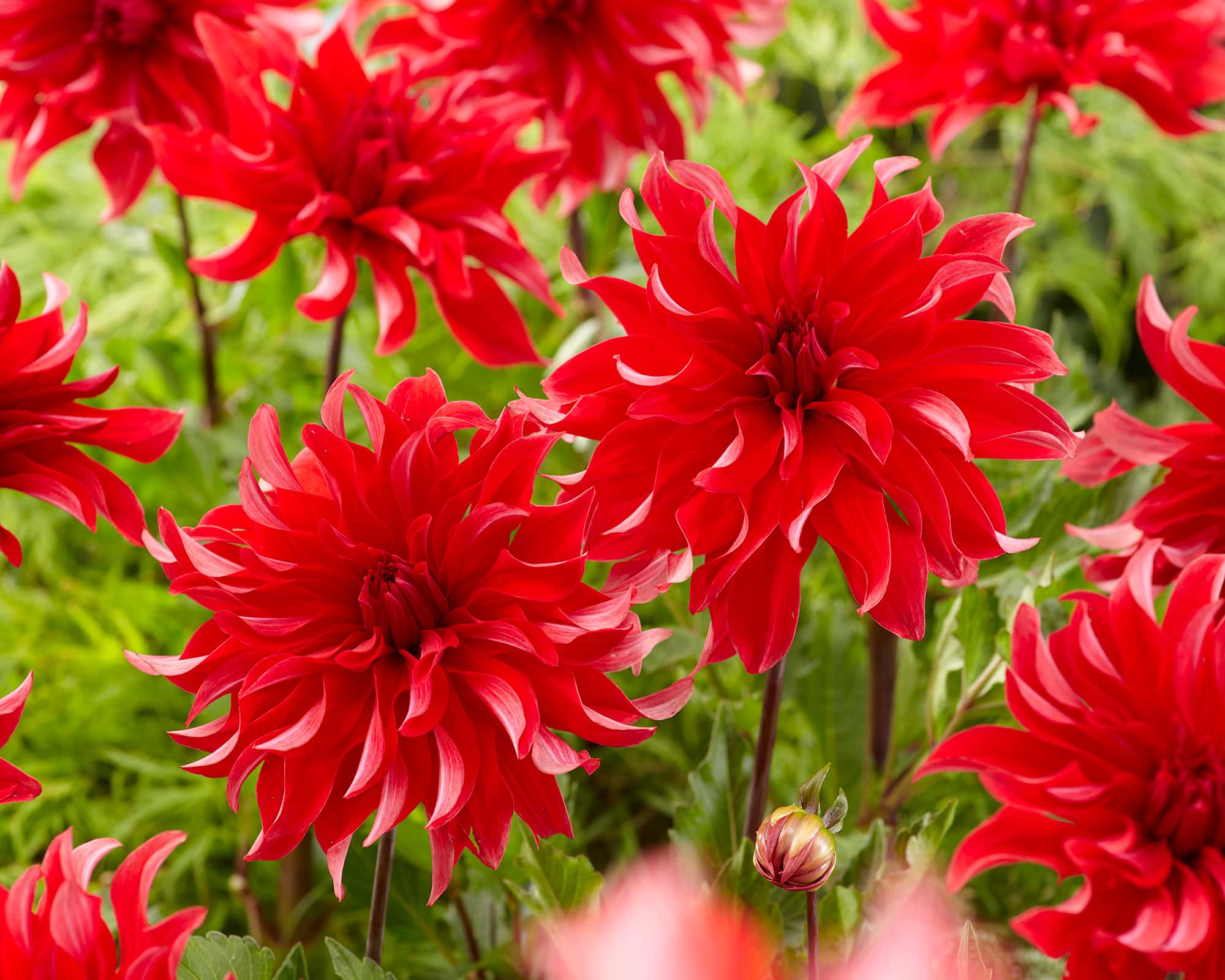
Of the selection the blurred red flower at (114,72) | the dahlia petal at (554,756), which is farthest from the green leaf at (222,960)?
the blurred red flower at (114,72)

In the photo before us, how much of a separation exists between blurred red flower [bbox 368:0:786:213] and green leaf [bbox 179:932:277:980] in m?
0.34

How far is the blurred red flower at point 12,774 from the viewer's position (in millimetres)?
325

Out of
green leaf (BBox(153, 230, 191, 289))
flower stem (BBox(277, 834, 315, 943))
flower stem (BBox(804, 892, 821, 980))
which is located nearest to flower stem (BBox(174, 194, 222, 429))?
green leaf (BBox(153, 230, 191, 289))

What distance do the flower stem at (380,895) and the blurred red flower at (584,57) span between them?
0.31 m

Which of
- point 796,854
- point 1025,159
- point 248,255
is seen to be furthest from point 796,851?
point 1025,159

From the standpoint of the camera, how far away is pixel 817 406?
1.11 ft

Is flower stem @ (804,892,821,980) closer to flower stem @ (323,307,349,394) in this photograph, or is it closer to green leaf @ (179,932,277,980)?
green leaf @ (179,932,277,980)

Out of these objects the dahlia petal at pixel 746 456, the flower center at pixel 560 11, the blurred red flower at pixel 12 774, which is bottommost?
the blurred red flower at pixel 12 774

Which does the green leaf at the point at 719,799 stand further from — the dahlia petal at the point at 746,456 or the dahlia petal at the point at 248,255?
the dahlia petal at the point at 248,255

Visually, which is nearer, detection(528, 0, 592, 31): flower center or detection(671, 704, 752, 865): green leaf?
detection(671, 704, 752, 865): green leaf

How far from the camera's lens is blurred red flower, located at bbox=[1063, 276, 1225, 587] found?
0.38 metres

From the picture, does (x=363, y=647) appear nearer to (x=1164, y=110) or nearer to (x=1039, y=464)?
(x=1039, y=464)

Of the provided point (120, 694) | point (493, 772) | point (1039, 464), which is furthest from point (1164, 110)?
point (120, 694)

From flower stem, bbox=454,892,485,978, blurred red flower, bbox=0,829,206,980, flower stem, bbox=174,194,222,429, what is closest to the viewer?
blurred red flower, bbox=0,829,206,980
